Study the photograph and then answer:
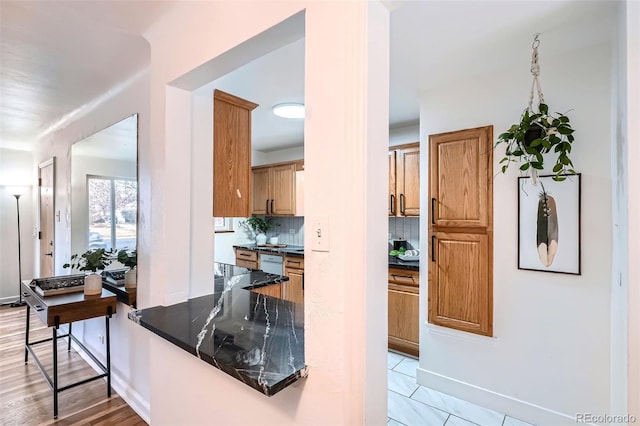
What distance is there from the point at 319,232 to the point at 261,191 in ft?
13.5

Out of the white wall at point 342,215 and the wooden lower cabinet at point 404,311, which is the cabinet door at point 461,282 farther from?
the white wall at point 342,215

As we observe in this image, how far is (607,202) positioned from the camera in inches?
74.7

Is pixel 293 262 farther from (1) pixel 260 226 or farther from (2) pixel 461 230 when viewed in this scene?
(2) pixel 461 230

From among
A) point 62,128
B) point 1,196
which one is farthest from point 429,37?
point 1,196

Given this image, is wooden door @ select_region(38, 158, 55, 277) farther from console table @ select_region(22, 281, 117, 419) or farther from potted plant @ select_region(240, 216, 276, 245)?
potted plant @ select_region(240, 216, 276, 245)

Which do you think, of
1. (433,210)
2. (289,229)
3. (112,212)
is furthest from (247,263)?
(433,210)

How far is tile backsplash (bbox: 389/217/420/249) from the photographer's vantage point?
3764 millimetres

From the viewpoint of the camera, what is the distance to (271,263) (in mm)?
4348

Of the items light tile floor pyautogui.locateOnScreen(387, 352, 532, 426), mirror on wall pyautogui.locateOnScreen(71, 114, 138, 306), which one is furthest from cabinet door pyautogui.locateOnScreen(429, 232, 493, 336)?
mirror on wall pyautogui.locateOnScreen(71, 114, 138, 306)

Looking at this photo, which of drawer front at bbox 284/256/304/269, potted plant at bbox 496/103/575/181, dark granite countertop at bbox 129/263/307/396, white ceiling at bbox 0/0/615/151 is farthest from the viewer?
drawer front at bbox 284/256/304/269

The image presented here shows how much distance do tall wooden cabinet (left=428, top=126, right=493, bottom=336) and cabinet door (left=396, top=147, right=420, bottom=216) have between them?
0.73 m

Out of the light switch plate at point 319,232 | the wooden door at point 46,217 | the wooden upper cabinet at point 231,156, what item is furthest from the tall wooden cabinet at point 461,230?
the wooden door at point 46,217

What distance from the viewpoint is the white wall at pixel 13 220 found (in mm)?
4730

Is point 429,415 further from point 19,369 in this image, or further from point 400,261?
point 19,369
